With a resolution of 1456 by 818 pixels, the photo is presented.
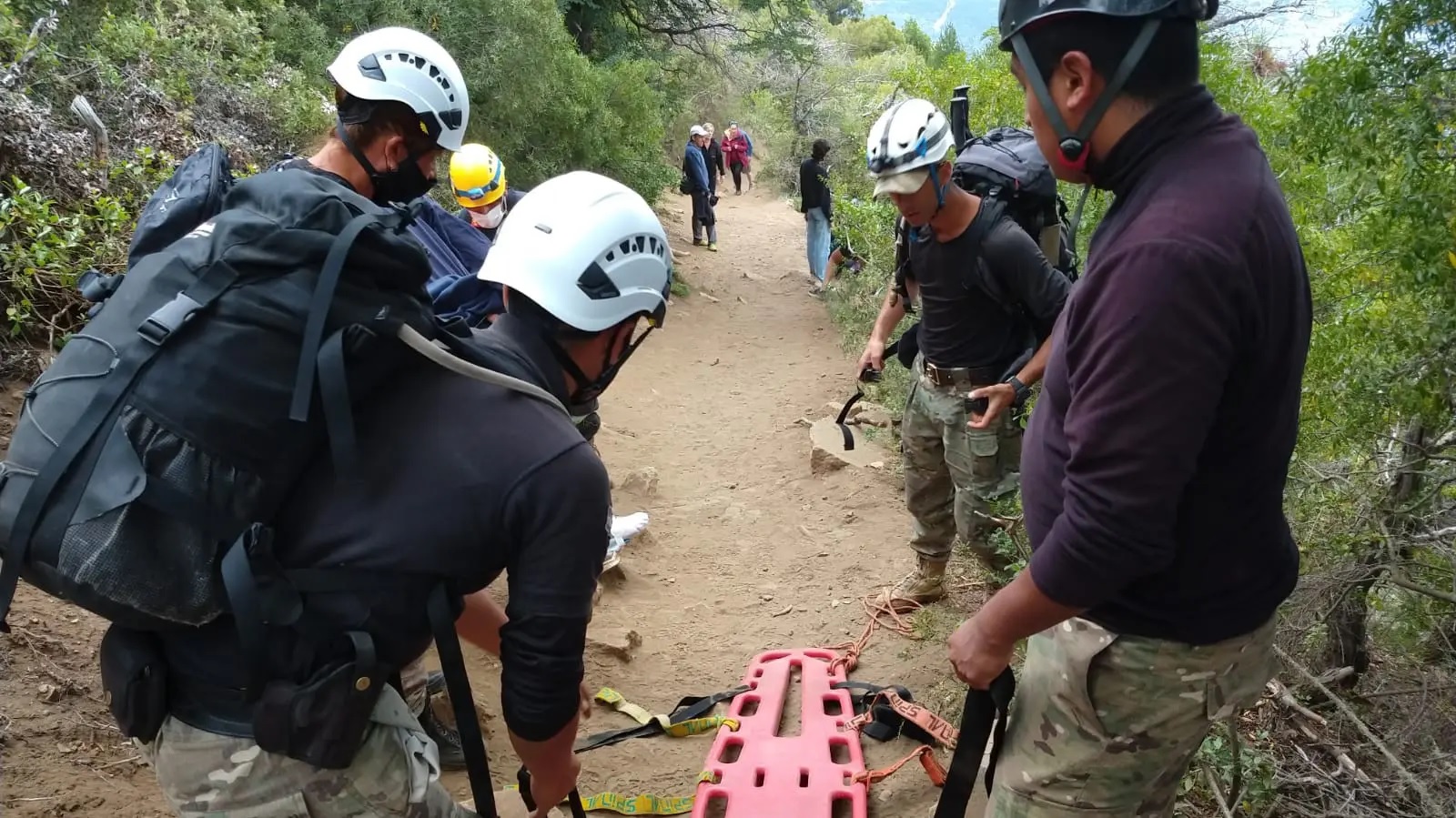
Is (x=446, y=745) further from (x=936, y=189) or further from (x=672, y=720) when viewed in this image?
(x=936, y=189)

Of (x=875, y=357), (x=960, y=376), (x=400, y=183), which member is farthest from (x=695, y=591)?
(x=400, y=183)

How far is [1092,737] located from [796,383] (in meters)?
8.25

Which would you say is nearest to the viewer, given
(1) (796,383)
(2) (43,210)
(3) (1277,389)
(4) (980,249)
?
(3) (1277,389)

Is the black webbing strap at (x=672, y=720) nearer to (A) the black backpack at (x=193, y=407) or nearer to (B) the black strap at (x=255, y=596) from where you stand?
(B) the black strap at (x=255, y=596)

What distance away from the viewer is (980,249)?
372 centimetres

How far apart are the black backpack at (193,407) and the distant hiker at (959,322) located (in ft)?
8.25

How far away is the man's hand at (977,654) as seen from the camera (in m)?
1.88

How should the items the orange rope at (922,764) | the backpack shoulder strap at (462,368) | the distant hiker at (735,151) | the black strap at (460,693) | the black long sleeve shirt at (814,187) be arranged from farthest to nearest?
the distant hiker at (735,151)
the black long sleeve shirt at (814,187)
the orange rope at (922,764)
the black strap at (460,693)
the backpack shoulder strap at (462,368)

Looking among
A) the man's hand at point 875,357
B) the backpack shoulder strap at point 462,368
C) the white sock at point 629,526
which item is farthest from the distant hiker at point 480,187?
the backpack shoulder strap at point 462,368

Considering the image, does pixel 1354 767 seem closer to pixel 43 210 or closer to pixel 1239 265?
pixel 1239 265

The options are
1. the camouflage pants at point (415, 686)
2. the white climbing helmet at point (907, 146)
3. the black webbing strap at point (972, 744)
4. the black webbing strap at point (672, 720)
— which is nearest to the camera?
the black webbing strap at point (972, 744)

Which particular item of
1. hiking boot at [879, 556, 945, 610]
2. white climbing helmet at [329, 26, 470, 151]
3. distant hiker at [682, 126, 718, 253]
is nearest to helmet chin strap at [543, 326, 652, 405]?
white climbing helmet at [329, 26, 470, 151]

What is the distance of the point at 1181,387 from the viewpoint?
1509 mm

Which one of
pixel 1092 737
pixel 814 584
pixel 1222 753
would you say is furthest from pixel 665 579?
pixel 1092 737
